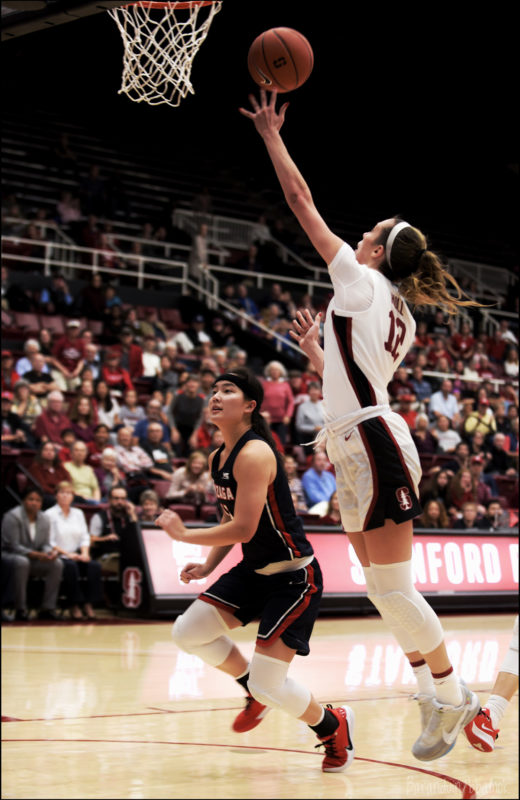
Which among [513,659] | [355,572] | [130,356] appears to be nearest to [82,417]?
[130,356]

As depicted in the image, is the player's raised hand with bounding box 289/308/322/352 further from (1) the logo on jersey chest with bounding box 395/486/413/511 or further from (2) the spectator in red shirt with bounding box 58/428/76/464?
(2) the spectator in red shirt with bounding box 58/428/76/464

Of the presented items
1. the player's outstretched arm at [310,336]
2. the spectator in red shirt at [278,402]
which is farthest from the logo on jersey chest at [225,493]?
the spectator in red shirt at [278,402]

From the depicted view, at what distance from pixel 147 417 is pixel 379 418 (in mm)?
9805

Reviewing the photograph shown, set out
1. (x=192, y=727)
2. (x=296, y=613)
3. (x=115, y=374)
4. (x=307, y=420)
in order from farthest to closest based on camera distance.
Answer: (x=307, y=420) < (x=115, y=374) < (x=192, y=727) < (x=296, y=613)

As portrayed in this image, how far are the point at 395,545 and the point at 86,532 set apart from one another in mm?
7810

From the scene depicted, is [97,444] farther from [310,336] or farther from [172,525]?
[172,525]

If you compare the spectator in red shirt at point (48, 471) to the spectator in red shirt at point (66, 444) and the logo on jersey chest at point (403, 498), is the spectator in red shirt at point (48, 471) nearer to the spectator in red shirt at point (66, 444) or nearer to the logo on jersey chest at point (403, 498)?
the spectator in red shirt at point (66, 444)

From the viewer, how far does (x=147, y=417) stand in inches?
528

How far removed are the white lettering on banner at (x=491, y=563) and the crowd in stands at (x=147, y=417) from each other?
0.84 ft

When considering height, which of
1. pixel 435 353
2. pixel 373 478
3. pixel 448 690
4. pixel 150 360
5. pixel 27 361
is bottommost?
pixel 448 690

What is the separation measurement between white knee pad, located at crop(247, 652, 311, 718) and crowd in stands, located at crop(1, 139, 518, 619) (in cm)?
604

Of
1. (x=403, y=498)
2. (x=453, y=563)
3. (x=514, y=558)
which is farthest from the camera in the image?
(x=514, y=558)

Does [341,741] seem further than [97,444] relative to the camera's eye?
No

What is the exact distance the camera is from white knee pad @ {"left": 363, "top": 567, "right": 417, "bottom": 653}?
3.80 metres
